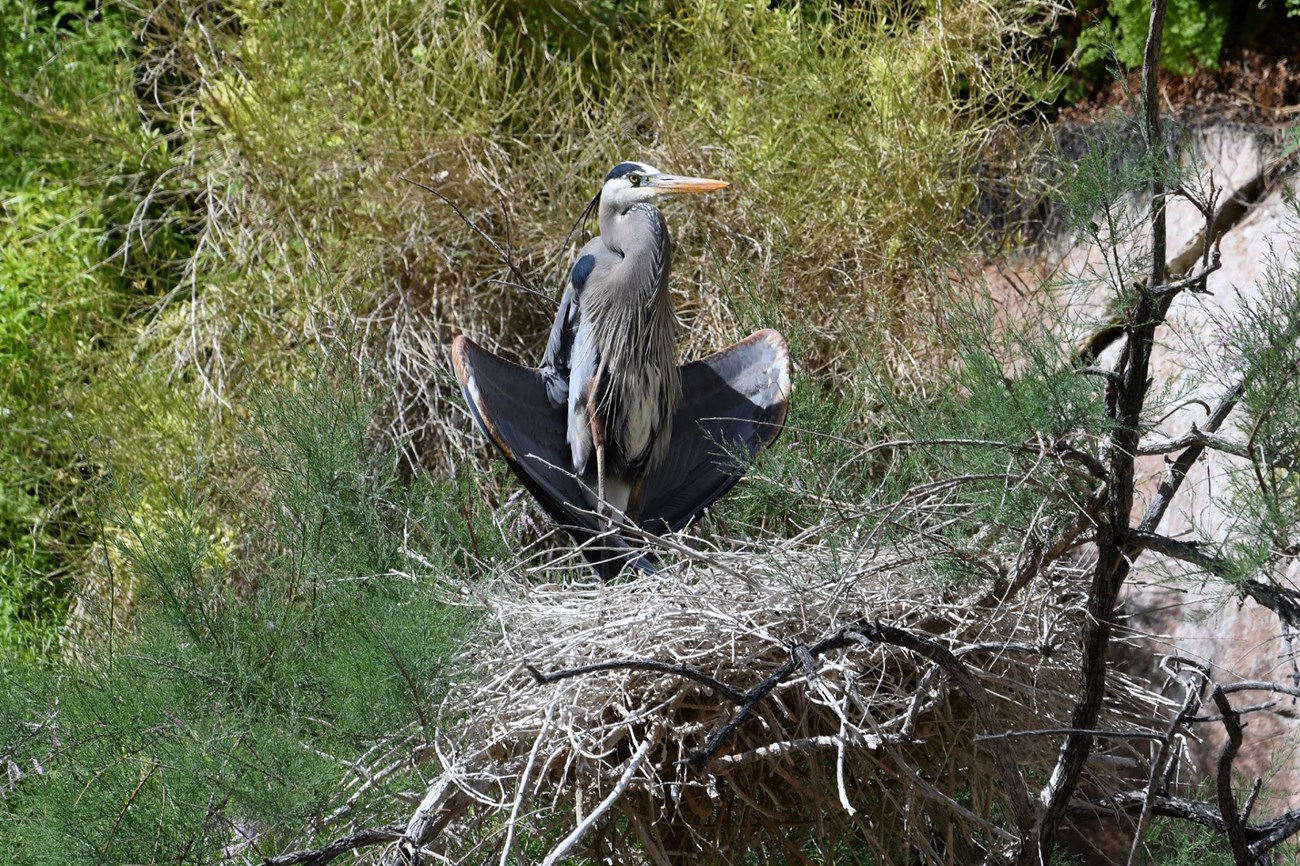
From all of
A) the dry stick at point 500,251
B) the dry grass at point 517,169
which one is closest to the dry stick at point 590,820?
the dry stick at point 500,251

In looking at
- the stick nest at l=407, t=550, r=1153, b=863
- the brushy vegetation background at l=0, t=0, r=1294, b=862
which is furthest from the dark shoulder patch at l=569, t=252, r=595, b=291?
the stick nest at l=407, t=550, r=1153, b=863

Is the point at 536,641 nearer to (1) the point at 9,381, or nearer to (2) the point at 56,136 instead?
(1) the point at 9,381

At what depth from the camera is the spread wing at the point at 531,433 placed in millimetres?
2428

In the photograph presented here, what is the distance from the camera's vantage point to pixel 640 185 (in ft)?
8.94

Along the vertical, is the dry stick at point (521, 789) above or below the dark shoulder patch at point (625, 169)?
below

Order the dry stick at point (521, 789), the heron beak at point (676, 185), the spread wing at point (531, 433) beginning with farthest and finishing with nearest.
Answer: the heron beak at point (676, 185) → the spread wing at point (531, 433) → the dry stick at point (521, 789)

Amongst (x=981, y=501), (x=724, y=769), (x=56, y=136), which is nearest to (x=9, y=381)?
(x=56, y=136)

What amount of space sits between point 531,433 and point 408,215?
879mm

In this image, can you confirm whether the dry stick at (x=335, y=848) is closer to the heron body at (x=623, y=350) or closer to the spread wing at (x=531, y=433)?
the spread wing at (x=531, y=433)

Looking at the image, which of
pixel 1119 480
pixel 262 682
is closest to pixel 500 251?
pixel 262 682

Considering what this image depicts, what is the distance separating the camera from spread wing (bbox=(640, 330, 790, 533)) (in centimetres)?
260

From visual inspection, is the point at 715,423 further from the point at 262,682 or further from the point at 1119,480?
the point at 1119,480

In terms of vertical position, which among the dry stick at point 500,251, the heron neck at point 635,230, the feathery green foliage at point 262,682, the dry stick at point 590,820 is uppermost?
the heron neck at point 635,230

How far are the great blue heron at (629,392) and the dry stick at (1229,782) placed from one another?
3.73 feet
